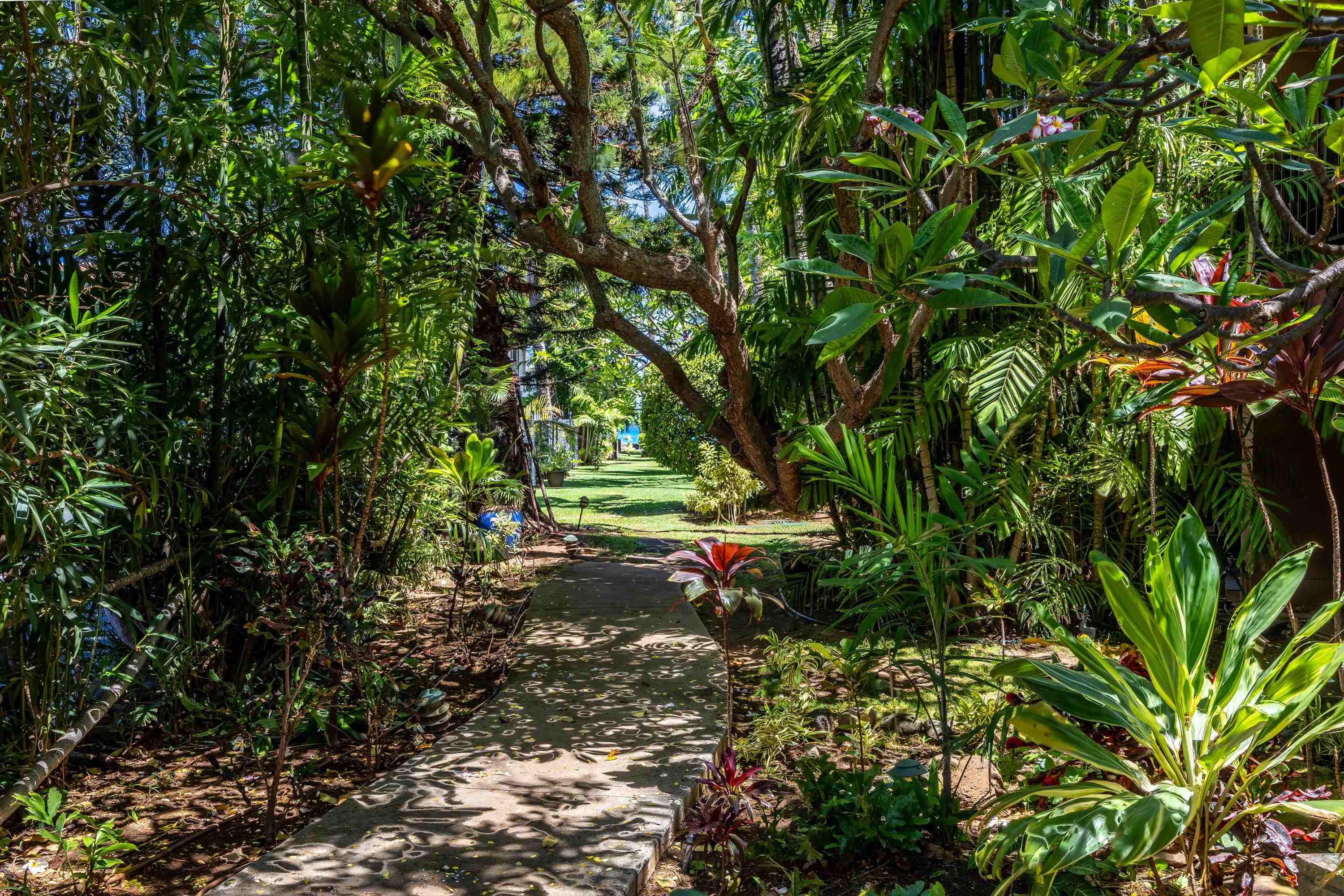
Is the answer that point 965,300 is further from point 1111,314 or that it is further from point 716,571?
point 716,571

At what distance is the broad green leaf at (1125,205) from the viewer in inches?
40.3

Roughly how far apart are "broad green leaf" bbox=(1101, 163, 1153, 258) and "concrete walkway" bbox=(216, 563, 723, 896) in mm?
2075

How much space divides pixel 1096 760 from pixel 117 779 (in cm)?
345

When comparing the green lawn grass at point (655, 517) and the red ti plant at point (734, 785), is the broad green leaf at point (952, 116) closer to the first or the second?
the red ti plant at point (734, 785)

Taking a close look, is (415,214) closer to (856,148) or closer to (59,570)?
(856,148)

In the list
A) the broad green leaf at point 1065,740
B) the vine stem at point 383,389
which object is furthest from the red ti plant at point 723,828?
the vine stem at point 383,389

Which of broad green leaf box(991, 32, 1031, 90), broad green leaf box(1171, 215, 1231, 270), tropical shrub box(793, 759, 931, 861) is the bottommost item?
tropical shrub box(793, 759, 931, 861)

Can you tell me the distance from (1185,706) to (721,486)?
1003 cm

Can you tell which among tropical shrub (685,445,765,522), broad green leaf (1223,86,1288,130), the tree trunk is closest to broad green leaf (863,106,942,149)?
broad green leaf (1223,86,1288,130)

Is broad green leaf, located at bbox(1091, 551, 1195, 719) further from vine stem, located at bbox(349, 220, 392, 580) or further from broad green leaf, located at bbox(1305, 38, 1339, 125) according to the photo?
vine stem, located at bbox(349, 220, 392, 580)

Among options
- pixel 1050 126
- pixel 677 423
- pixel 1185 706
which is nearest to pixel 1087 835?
pixel 1185 706

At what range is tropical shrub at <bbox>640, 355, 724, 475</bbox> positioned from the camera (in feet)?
43.1

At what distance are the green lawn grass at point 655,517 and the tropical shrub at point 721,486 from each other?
0.23 metres

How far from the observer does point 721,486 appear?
12164 millimetres
